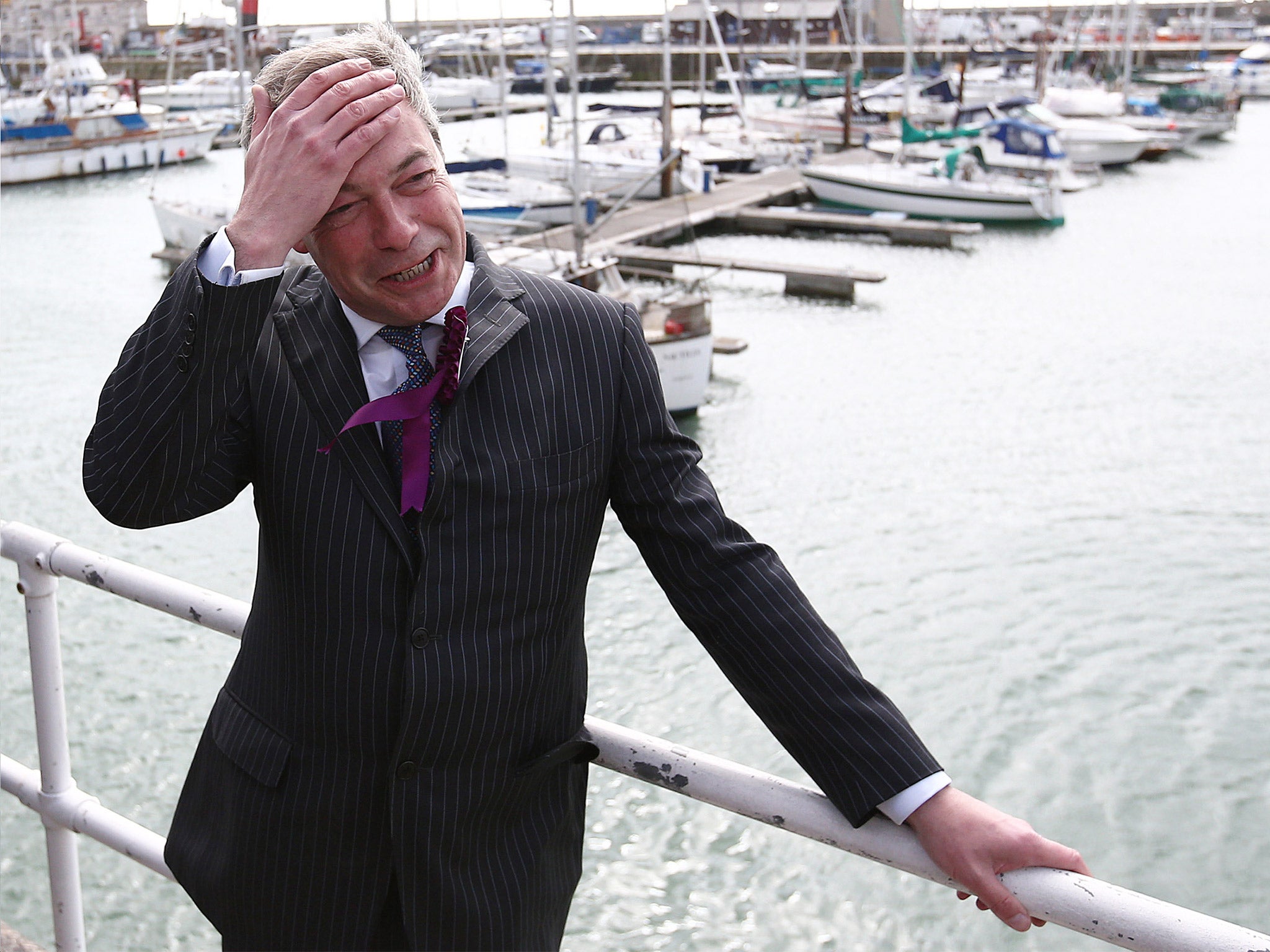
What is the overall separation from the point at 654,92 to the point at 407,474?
163 feet

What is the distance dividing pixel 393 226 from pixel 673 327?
31.1 ft

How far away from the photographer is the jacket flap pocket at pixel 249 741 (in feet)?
4.05

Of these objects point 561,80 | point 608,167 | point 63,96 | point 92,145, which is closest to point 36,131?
point 92,145

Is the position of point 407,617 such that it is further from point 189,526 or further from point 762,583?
point 189,526

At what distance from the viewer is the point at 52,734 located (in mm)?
1765

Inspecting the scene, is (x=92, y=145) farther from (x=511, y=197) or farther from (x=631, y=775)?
(x=631, y=775)

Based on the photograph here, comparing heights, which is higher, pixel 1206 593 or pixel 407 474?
pixel 407 474

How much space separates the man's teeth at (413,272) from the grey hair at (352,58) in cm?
13

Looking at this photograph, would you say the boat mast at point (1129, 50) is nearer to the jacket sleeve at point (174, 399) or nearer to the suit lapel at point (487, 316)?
the suit lapel at point (487, 316)

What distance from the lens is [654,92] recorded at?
159 feet

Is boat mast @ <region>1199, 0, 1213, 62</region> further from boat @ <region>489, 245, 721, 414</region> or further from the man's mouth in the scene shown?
the man's mouth

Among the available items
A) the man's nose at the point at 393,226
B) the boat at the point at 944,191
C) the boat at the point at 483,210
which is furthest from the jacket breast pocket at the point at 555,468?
the boat at the point at 944,191

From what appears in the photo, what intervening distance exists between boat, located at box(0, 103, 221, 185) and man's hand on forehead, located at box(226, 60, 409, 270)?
2623 centimetres

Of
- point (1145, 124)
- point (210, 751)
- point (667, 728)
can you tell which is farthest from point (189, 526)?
point (1145, 124)
